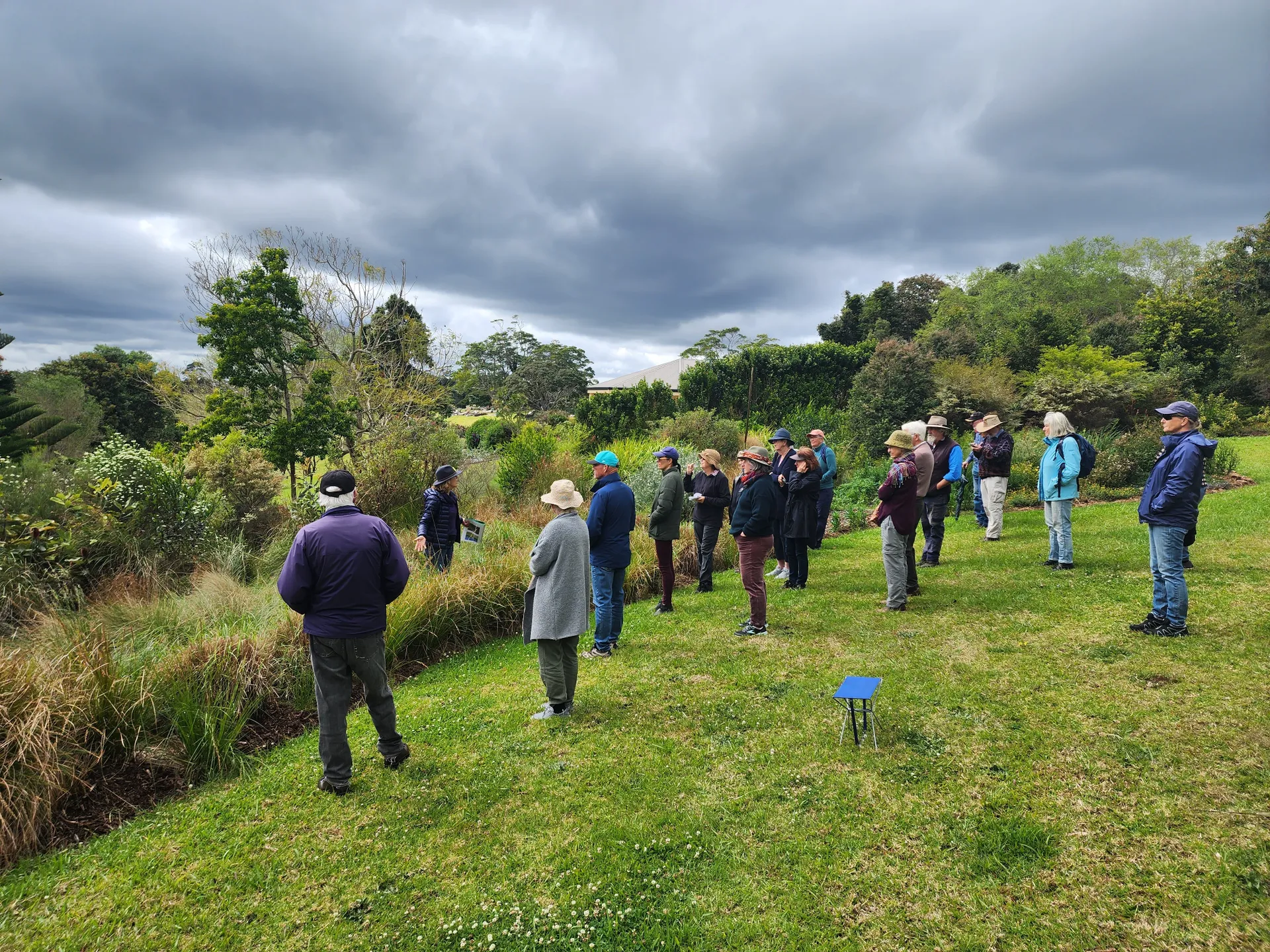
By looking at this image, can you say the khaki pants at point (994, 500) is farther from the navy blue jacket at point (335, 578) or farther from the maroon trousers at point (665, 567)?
the navy blue jacket at point (335, 578)

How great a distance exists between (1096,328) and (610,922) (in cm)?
3433

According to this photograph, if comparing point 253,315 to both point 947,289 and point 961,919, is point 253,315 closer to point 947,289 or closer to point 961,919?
point 961,919

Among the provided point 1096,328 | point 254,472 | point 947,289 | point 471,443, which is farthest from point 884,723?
point 947,289

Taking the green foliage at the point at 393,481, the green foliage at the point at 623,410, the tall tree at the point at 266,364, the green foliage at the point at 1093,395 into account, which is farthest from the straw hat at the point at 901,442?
the green foliage at the point at 623,410

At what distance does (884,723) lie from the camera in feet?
13.4

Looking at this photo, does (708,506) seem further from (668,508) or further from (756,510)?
Result: (756,510)

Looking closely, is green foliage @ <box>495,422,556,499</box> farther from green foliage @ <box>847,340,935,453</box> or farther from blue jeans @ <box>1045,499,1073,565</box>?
green foliage @ <box>847,340,935,453</box>

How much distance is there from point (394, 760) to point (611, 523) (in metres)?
2.65

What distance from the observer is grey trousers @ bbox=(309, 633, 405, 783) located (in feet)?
12.1

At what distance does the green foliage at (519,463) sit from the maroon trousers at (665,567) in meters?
6.96

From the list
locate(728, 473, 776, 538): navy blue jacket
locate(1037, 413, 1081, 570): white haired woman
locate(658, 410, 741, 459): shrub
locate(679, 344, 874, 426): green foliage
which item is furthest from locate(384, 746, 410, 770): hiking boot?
locate(679, 344, 874, 426): green foliage

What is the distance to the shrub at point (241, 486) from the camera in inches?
380

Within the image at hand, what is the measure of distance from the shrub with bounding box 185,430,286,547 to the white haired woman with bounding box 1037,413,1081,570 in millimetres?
11516

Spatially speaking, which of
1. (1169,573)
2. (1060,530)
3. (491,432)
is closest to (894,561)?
(1169,573)
